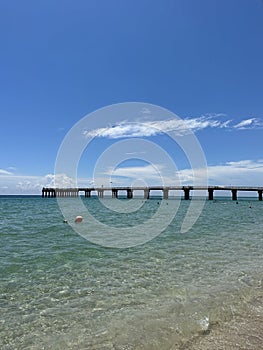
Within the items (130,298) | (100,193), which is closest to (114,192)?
(100,193)

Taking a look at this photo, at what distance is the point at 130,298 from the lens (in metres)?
6.67

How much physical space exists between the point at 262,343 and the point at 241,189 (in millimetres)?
98985

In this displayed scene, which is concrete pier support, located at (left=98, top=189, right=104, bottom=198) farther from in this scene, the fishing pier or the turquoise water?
the turquoise water

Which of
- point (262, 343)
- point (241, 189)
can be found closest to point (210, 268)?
point (262, 343)

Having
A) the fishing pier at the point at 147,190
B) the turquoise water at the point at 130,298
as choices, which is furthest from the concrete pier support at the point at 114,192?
the turquoise water at the point at 130,298

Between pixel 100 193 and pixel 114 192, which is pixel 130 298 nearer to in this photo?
pixel 114 192

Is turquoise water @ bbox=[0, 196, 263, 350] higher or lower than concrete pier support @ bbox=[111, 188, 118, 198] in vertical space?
lower

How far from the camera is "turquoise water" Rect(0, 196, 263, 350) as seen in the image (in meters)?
4.79

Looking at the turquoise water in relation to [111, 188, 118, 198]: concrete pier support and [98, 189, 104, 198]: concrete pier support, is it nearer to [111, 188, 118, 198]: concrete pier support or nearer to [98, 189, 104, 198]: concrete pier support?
[111, 188, 118, 198]: concrete pier support

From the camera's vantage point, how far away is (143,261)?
10.3 m

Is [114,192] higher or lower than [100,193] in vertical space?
higher

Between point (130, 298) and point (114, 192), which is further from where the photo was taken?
point (114, 192)

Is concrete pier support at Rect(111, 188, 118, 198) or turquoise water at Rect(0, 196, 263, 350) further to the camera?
concrete pier support at Rect(111, 188, 118, 198)

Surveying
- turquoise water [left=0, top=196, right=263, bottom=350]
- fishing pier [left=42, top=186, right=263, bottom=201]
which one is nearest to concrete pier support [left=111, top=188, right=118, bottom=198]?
fishing pier [left=42, top=186, right=263, bottom=201]
